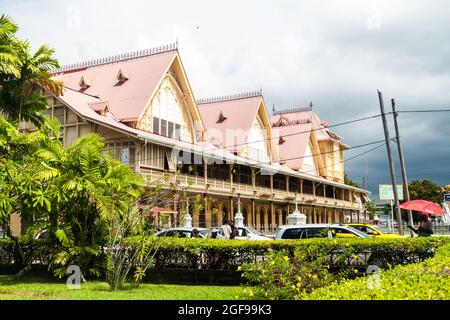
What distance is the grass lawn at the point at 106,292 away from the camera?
9.90 m

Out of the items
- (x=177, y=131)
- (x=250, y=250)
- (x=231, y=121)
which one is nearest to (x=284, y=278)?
(x=250, y=250)

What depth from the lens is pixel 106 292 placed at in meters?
10.7

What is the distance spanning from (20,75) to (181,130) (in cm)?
2147

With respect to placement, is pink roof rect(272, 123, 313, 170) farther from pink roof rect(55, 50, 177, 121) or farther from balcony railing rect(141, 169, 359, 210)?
pink roof rect(55, 50, 177, 121)

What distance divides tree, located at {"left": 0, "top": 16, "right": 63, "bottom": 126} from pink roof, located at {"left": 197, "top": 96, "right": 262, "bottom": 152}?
25.1 meters

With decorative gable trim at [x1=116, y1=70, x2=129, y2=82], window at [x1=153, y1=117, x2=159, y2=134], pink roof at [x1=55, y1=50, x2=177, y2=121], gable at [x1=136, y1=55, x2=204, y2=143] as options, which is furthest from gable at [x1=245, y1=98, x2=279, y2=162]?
decorative gable trim at [x1=116, y1=70, x2=129, y2=82]

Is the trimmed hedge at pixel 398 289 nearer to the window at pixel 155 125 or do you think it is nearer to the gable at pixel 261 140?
the window at pixel 155 125

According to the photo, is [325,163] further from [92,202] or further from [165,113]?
[92,202]

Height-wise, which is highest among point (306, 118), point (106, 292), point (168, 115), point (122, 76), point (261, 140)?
point (306, 118)

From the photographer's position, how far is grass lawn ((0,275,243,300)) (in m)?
9.90

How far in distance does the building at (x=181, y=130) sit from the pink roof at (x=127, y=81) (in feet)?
0.25

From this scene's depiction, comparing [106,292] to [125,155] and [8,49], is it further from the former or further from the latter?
[125,155]

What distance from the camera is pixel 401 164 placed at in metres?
25.5
